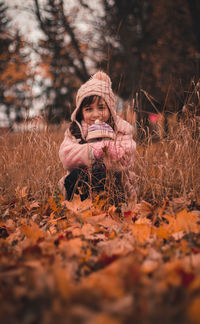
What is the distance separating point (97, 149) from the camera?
2004 mm

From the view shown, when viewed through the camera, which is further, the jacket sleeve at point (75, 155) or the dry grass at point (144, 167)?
the jacket sleeve at point (75, 155)

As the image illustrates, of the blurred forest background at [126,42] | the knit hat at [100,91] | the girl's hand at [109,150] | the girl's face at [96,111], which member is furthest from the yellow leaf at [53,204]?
the blurred forest background at [126,42]

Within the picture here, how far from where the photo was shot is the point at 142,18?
9.34 m

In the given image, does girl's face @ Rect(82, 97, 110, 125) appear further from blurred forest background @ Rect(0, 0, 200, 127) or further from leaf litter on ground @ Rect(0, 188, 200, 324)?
blurred forest background @ Rect(0, 0, 200, 127)

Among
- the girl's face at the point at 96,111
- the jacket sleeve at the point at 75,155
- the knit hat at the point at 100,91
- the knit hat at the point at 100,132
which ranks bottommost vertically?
the jacket sleeve at the point at 75,155

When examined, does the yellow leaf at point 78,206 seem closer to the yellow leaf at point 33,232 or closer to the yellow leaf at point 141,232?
the yellow leaf at point 33,232

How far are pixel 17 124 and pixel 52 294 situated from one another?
92.6 inches

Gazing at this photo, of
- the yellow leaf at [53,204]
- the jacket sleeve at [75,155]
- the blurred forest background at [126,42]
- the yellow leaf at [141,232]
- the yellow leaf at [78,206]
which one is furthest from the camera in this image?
the blurred forest background at [126,42]

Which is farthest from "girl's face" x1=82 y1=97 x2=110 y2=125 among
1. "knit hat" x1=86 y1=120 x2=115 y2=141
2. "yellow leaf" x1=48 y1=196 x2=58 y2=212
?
"yellow leaf" x1=48 y1=196 x2=58 y2=212

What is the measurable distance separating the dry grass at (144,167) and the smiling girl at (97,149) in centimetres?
13

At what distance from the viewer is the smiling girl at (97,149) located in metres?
1.96

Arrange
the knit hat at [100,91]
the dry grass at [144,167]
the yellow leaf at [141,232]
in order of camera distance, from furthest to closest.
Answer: the knit hat at [100,91] < the dry grass at [144,167] < the yellow leaf at [141,232]

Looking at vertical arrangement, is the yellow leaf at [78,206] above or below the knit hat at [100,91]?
below

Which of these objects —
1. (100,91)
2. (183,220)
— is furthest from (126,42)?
(183,220)
